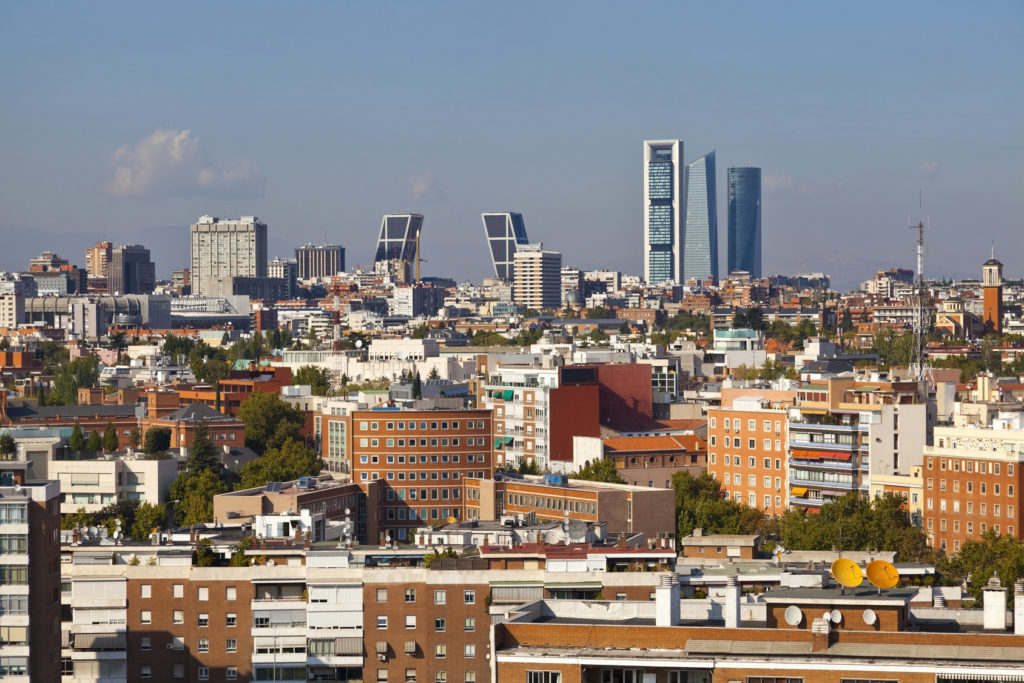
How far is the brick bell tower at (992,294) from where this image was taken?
130988 millimetres

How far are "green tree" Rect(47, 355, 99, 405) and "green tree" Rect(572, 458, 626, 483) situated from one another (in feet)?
134

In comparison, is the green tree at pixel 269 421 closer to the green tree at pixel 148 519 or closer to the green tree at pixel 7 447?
the green tree at pixel 7 447

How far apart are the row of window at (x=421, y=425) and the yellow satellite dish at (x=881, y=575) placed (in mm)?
36896

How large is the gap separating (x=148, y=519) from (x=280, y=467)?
488 inches

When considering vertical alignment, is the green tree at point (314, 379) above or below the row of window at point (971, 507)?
above

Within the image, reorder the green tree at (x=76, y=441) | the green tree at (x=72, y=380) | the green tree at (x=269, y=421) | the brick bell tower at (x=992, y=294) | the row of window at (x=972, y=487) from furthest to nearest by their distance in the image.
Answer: the brick bell tower at (x=992, y=294)
the green tree at (x=72, y=380)
the green tree at (x=269, y=421)
the green tree at (x=76, y=441)
the row of window at (x=972, y=487)

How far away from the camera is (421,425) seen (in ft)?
184

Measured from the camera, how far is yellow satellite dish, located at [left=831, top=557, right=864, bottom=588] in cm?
1912

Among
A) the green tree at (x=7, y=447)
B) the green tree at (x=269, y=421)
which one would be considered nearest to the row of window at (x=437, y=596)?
the green tree at (x=7, y=447)

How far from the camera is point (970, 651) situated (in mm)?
17312

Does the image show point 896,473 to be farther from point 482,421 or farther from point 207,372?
point 207,372

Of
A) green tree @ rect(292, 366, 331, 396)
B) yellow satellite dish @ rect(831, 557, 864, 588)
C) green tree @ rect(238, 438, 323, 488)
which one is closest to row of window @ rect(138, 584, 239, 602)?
yellow satellite dish @ rect(831, 557, 864, 588)

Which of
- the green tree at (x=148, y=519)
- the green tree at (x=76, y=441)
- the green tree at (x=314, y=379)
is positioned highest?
the green tree at (x=314, y=379)

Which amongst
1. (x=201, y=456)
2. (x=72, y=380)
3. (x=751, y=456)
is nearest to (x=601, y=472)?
(x=751, y=456)
